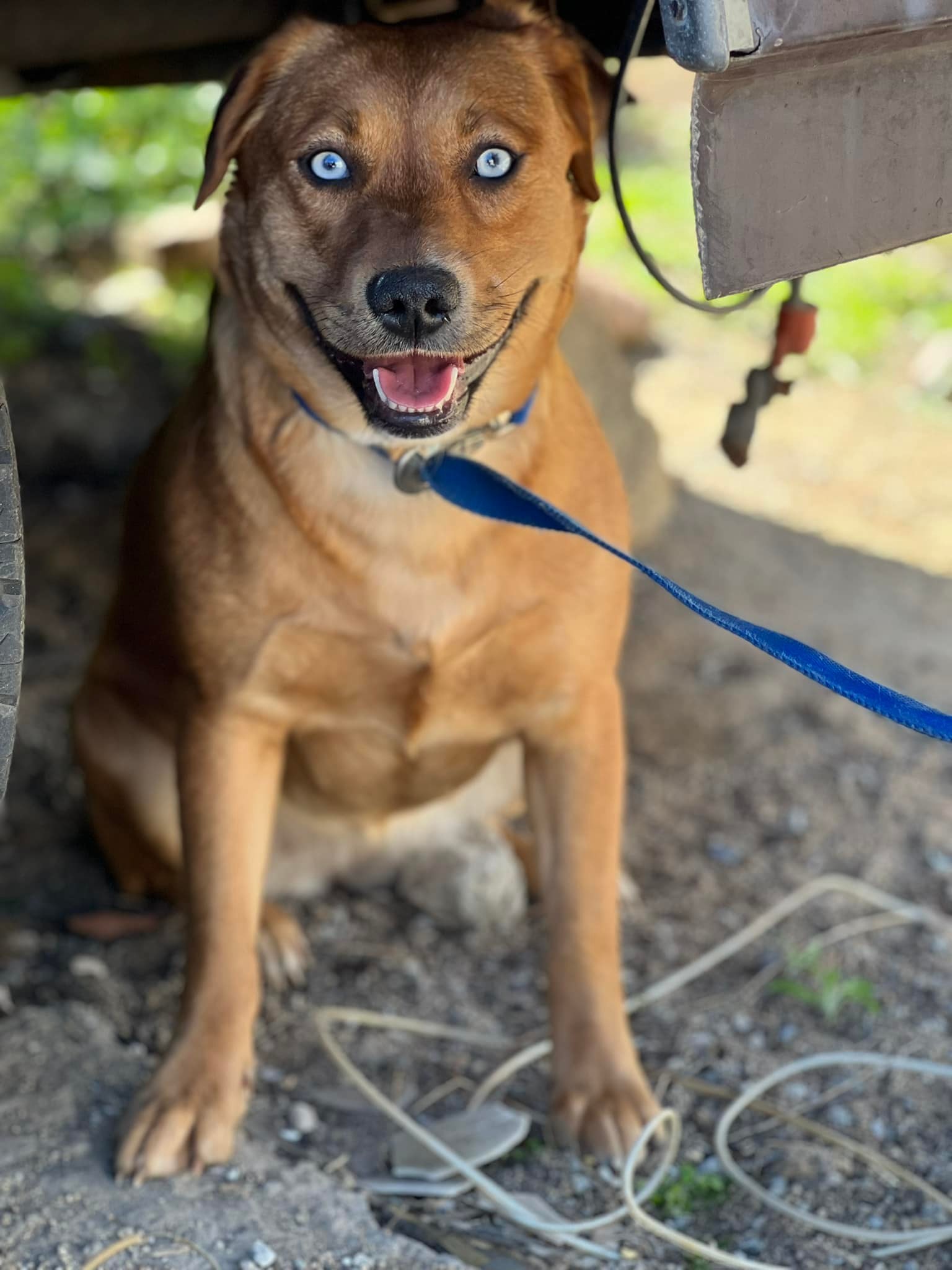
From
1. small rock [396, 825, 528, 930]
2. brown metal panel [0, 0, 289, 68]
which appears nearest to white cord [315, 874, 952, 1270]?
small rock [396, 825, 528, 930]

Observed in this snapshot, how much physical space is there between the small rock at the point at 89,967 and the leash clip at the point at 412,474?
45.9 inches

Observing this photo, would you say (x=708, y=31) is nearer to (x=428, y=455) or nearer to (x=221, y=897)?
(x=428, y=455)

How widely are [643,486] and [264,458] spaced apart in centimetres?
250

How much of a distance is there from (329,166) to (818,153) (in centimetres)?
76

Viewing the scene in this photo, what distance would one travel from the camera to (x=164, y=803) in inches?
115

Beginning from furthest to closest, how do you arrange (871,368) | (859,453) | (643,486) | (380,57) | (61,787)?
(871,368) < (859,453) < (643,486) < (61,787) < (380,57)

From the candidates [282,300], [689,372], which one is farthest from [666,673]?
[689,372]

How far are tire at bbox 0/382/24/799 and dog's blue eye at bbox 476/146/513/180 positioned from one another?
2.53ft

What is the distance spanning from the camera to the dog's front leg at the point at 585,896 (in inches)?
95.7

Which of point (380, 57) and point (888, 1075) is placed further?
point (888, 1075)

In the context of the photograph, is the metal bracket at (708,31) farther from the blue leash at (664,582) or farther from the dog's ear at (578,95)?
the dog's ear at (578,95)

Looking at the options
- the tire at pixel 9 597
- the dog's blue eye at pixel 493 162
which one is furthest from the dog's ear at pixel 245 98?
the tire at pixel 9 597

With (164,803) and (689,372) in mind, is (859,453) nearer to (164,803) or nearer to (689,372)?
(689,372)

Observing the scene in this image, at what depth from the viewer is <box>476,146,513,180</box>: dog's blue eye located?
212cm
